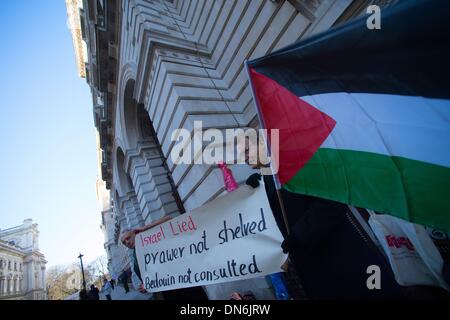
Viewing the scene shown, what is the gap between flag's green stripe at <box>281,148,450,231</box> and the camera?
139 cm

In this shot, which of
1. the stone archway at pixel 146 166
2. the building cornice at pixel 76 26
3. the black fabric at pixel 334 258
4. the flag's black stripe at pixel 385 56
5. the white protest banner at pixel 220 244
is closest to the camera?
the flag's black stripe at pixel 385 56

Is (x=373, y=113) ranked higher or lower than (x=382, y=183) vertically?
higher

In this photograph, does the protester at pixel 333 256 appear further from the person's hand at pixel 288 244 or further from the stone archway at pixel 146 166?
the stone archway at pixel 146 166

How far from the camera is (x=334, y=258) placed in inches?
88.1

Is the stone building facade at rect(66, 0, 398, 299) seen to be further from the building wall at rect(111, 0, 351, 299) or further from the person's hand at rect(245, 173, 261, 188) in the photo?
the person's hand at rect(245, 173, 261, 188)

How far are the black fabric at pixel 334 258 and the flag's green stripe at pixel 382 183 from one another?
0.29 m

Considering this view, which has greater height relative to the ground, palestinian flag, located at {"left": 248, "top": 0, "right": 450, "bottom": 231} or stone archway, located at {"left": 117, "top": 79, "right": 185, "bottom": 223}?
stone archway, located at {"left": 117, "top": 79, "right": 185, "bottom": 223}

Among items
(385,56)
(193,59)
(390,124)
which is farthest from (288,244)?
(193,59)

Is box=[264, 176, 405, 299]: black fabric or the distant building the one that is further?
the distant building

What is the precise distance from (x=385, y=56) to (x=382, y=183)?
31.8 inches

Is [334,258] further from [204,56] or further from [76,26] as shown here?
[76,26]

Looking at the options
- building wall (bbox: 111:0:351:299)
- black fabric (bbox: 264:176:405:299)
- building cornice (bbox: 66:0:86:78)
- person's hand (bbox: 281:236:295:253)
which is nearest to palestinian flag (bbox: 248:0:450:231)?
black fabric (bbox: 264:176:405:299)

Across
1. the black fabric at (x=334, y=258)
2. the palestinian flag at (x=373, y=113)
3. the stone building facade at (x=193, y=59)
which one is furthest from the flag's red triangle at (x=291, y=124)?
the stone building facade at (x=193, y=59)

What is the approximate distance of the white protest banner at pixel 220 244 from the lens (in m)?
2.28
